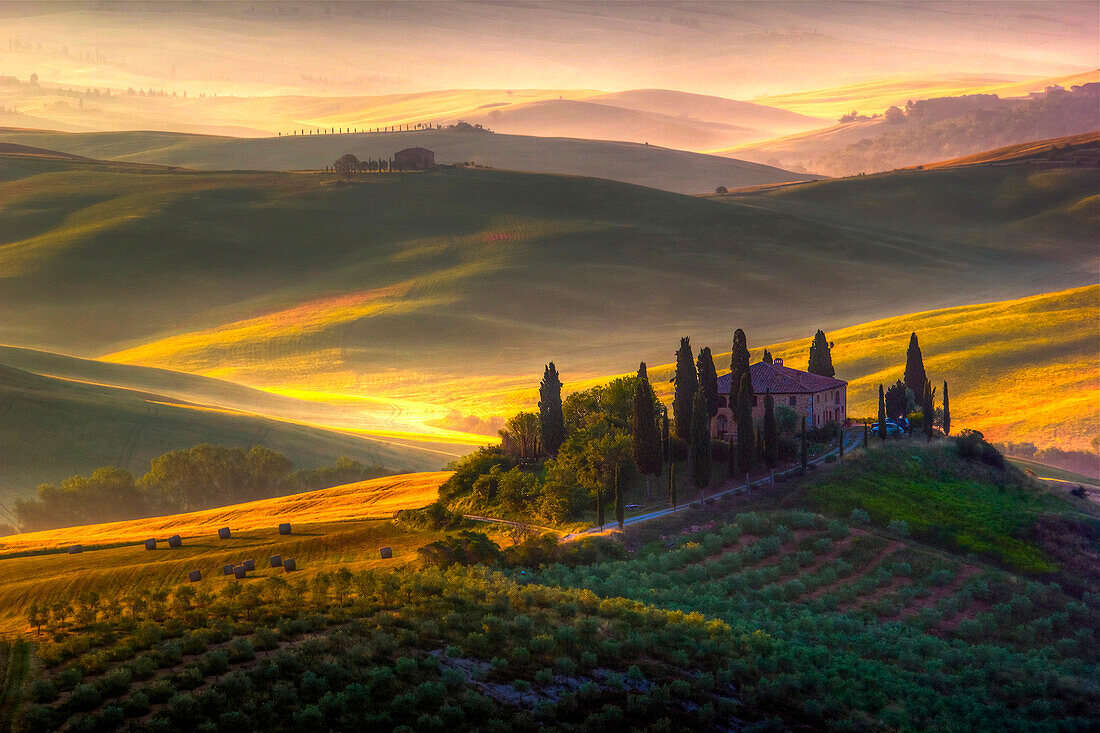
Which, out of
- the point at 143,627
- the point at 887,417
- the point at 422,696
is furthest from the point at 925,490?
the point at 143,627

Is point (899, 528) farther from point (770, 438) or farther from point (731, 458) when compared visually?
point (731, 458)

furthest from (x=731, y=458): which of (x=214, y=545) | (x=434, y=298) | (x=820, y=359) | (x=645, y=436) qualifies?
(x=434, y=298)

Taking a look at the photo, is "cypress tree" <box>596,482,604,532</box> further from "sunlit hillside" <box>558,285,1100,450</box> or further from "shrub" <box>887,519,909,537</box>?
"sunlit hillside" <box>558,285,1100,450</box>

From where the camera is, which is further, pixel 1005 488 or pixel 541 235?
pixel 541 235

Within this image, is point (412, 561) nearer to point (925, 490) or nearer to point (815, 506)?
point (815, 506)

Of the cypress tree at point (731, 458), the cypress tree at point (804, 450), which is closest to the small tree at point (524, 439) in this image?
the cypress tree at point (731, 458)

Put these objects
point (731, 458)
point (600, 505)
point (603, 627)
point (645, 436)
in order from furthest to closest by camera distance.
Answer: point (731, 458) < point (645, 436) < point (600, 505) < point (603, 627)
